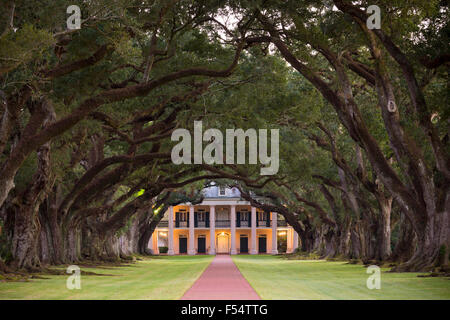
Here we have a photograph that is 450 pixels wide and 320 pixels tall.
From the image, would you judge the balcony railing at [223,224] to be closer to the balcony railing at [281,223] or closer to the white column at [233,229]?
the white column at [233,229]

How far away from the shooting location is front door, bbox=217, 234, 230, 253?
84.4 metres

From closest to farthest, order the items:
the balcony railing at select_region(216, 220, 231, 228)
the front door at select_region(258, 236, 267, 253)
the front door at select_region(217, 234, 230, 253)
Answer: the front door at select_region(217, 234, 230, 253) → the balcony railing at select_region(216, 220, 231, 228) → the front door at select_region(258, 236, 267, 253)

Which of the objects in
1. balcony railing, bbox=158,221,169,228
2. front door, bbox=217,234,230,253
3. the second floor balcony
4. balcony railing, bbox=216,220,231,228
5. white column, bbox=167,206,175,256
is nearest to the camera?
white column, bbox=167,206,175,256

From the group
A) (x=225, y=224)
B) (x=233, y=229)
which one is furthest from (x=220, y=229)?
(x=233, y=229)

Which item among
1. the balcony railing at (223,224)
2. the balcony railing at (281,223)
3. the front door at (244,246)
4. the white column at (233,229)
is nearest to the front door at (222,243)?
the balcony railing at (223,224)

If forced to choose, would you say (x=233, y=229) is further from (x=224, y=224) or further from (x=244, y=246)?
(x=244, y=246)

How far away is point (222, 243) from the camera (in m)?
85.2

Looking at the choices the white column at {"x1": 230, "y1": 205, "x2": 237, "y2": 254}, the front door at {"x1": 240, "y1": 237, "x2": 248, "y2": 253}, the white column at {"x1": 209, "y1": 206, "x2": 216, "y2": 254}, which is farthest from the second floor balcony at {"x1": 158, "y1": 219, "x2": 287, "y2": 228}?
the white column at {"x1": 230, "y1": 205, "x2": 237, "y2": 254}

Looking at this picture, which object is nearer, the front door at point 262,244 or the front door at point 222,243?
the front door at point 222,243

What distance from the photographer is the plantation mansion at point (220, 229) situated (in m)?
84.0

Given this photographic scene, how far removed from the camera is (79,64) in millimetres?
16141

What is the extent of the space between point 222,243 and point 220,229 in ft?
6.32

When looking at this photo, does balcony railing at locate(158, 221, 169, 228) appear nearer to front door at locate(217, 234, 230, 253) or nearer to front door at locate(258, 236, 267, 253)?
front door at locate(217, 234, 230, 253)
